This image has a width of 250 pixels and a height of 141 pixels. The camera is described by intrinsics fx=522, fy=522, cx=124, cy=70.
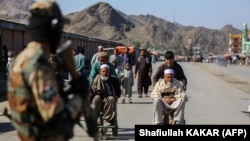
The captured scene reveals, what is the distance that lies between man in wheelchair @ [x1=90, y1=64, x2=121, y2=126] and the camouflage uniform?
570cm

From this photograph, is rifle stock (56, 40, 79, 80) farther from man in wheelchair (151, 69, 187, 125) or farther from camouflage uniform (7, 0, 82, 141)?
man in wheelchair (151, 69, 187, 125)

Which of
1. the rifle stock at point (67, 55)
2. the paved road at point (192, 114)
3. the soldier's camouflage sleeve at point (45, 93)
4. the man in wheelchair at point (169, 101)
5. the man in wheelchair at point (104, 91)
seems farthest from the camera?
the paved road at point (192, 114)

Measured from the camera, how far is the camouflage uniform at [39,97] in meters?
3.05

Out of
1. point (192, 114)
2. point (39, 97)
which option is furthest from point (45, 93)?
point (192, 114)

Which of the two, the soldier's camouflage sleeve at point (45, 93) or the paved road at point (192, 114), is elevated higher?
the soldier's camouflage sleeve at point (45, 93)

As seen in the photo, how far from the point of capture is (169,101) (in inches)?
340

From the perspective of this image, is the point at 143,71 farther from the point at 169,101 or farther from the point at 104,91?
the point at 169,101

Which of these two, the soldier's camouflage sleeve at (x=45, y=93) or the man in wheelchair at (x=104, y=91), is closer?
the soldier's camouflage sleeve at (x=45, y=93)

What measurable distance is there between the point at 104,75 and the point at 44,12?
5888 mm

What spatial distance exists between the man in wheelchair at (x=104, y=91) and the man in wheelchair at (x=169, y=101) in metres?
0.75

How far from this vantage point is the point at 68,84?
3512mm

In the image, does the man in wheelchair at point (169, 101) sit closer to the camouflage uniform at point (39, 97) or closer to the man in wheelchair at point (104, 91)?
the man in wheelchair at point (104, 91)

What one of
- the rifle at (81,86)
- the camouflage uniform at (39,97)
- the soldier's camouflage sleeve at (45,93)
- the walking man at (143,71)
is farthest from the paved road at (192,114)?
the soldier's camouflage sleeve at (45,93)

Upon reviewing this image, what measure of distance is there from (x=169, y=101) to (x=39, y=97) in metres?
5.72
